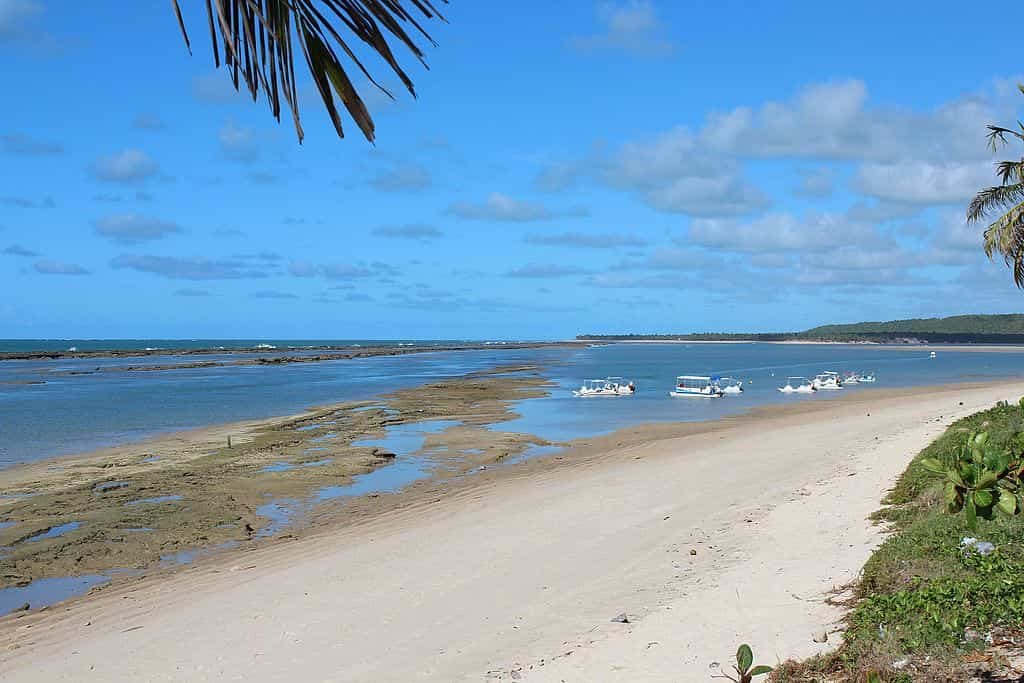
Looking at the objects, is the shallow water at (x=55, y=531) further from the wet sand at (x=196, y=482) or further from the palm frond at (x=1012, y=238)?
the palm frond at (x=1012, y=238)

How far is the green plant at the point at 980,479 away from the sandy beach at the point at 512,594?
3.50m

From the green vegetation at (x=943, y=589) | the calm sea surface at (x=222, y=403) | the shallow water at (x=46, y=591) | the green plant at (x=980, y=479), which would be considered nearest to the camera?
the green plant at (x=980, y=479)

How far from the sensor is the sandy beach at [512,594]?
7.35 m

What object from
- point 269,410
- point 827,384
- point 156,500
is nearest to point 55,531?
point 156,500

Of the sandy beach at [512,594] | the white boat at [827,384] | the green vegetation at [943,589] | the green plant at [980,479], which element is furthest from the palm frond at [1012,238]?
the white boat at [827,384]

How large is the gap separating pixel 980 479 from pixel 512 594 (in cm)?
714

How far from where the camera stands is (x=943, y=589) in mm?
6160

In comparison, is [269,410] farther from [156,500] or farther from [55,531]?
[55,531]

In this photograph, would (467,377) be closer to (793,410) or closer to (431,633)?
(793,410)

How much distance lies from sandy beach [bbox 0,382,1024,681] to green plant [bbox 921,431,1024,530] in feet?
11.5

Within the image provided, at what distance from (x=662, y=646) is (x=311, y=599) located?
4.70 metres

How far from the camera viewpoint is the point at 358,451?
2473 cm

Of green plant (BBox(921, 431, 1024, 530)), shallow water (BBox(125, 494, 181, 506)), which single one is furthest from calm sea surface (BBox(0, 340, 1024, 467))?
green plant (BBox(921, 431, 1024, 530))

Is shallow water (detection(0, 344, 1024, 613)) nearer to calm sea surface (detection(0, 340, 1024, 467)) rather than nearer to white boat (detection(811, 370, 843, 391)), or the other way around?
calm sea surface (detection(0, 340, 1024, 467))
